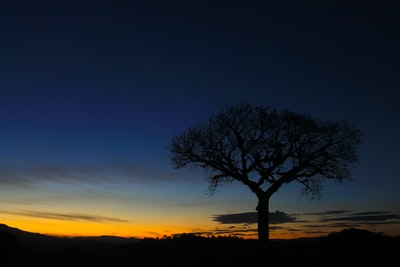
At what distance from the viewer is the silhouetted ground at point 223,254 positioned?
23.6m

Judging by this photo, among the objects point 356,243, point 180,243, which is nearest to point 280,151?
point 356,243

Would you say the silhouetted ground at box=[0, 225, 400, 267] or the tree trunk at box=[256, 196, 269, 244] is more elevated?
the tree trunk at box=[256, 196, 269, 244]

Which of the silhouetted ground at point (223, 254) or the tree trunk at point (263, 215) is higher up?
the tree trunk at point (263, 215)

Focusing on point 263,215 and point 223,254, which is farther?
point 263,215

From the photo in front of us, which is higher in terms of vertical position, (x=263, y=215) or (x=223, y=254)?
(x=263, y=215)

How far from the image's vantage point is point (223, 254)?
27734mm

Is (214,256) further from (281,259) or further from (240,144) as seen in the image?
(240,144)

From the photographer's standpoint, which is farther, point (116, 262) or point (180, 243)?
point (180, 243)

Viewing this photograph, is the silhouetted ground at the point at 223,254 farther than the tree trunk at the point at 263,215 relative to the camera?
No

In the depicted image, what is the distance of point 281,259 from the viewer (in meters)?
24.7

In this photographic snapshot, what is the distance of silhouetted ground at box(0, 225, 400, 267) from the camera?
2359 cm

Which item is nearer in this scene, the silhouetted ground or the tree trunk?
the silhouetted ground

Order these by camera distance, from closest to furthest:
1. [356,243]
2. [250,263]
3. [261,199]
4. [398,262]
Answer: [398,262] → [250,263] → [356,243] → [261,199]

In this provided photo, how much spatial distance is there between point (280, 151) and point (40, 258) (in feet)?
61.3
